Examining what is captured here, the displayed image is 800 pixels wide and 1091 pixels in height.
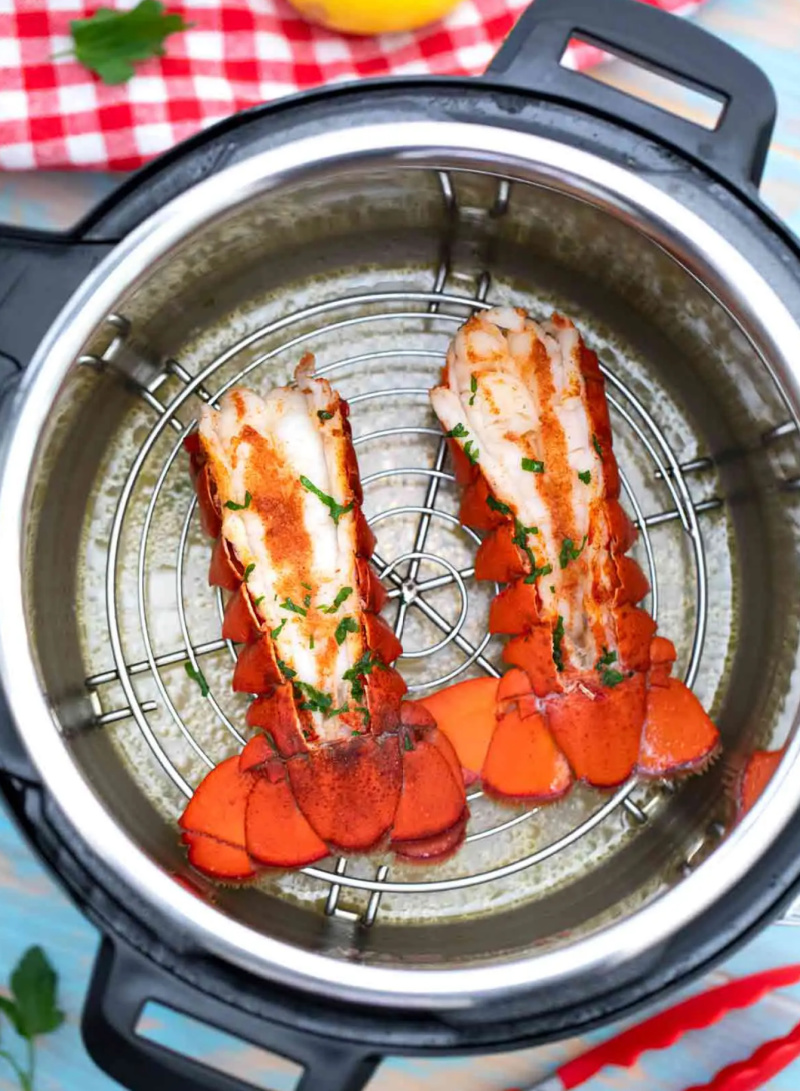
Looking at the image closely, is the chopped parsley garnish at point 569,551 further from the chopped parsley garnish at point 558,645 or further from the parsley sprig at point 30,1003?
the parsley sprig at point 30,1003

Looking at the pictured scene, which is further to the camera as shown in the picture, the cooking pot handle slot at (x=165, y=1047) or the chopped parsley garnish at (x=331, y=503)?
the chopped parsley garnish at (x=331, y=503)

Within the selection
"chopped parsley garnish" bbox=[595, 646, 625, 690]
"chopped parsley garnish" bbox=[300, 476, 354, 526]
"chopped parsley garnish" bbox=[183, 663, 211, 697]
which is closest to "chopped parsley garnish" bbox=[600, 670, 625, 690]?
"chopped parsley garnish" bbox=[595, 646, 625, 690]

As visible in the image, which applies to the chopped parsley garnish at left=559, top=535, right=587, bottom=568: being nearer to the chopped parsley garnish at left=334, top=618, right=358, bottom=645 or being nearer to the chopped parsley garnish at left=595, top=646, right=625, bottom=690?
the chopped parsley garnish at left=595, top=646, right=625, bottom=690

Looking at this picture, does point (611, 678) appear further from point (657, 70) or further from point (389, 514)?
point (657, 70)

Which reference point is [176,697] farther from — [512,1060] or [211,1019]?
[512,1060]

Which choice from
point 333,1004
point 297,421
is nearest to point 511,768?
point 333,1004

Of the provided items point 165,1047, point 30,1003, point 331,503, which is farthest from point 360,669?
point 30,1003

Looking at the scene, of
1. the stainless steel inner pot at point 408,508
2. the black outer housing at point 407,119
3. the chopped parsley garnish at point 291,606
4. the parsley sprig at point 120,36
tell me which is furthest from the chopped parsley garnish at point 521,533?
the parsley sprig at point 120,36
